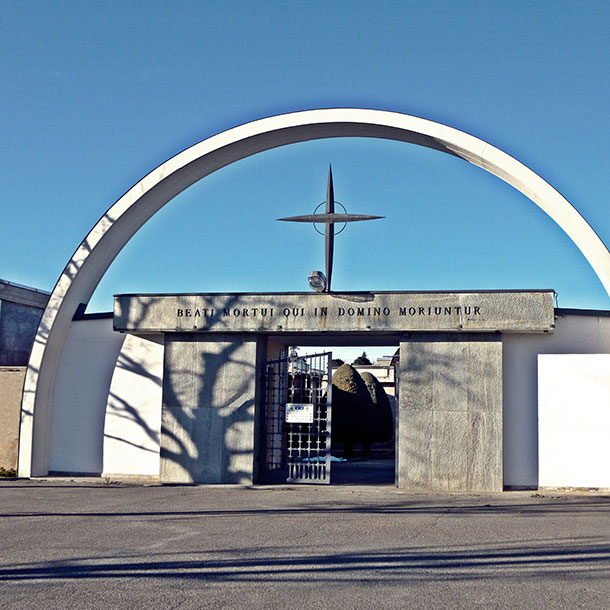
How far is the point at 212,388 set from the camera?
17.6 metres

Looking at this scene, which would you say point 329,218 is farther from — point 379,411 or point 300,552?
point 379,411

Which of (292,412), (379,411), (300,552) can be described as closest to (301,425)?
(292,412)

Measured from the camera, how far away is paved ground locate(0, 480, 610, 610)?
6.77 meters

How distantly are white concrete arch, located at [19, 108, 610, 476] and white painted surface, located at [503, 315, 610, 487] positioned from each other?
1.05m

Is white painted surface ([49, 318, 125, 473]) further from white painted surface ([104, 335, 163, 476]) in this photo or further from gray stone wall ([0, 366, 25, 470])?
gray stone wall ([0, 366, 25, 470])

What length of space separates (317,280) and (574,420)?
6184 millimetres

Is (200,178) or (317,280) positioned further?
(200,178)

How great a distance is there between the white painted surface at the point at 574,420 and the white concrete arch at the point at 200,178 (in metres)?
1.92

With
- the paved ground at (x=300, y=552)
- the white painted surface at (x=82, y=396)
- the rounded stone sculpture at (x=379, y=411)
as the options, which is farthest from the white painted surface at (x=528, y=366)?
the rounded stone sculpture at (x=379, y=411)

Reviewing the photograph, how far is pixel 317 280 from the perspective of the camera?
17.0 meters

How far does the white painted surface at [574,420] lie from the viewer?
Answer: 16344mm

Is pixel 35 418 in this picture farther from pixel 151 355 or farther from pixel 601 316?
pixel 601 316

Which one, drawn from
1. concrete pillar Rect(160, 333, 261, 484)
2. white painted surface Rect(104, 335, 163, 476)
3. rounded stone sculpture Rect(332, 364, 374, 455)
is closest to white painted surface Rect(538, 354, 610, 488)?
concrete pillar Rect(160, 333, 261, 484)

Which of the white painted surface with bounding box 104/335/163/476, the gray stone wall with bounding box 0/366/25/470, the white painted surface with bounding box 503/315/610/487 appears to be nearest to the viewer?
the white painted surface with bounding box 503/315/610/487
